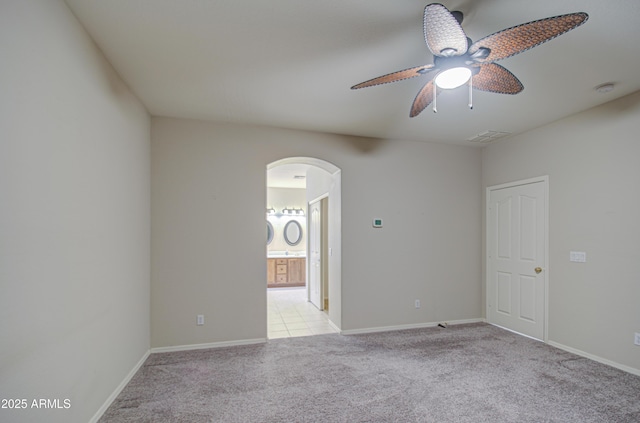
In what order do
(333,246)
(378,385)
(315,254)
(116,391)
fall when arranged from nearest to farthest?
(116,391), (378,385), (333,246), (315,254)

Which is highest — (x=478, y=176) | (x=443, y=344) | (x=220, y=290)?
(x=478, y=176)

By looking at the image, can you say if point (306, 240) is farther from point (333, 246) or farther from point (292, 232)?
point (292, 232)

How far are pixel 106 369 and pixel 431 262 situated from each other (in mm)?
4051

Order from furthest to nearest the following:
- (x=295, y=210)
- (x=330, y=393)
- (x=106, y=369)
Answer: (x=295, y=210)
(x=330, y=393)
(x=106, y=369)

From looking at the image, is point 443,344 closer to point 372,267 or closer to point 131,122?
point 372,267

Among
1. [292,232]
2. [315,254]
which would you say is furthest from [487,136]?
[292,232]

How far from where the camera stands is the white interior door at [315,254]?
589cm

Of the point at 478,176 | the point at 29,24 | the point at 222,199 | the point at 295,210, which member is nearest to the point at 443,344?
the point at 478,176

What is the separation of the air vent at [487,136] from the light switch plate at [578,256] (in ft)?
5.60

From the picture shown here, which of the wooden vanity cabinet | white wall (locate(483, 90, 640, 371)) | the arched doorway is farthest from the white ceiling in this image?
the wooden vanity cabinet

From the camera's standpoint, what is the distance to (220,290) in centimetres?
394

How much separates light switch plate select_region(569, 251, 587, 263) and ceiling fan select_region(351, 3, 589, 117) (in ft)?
8.11

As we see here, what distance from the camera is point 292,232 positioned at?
31.2ft

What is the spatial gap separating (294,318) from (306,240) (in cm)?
200
